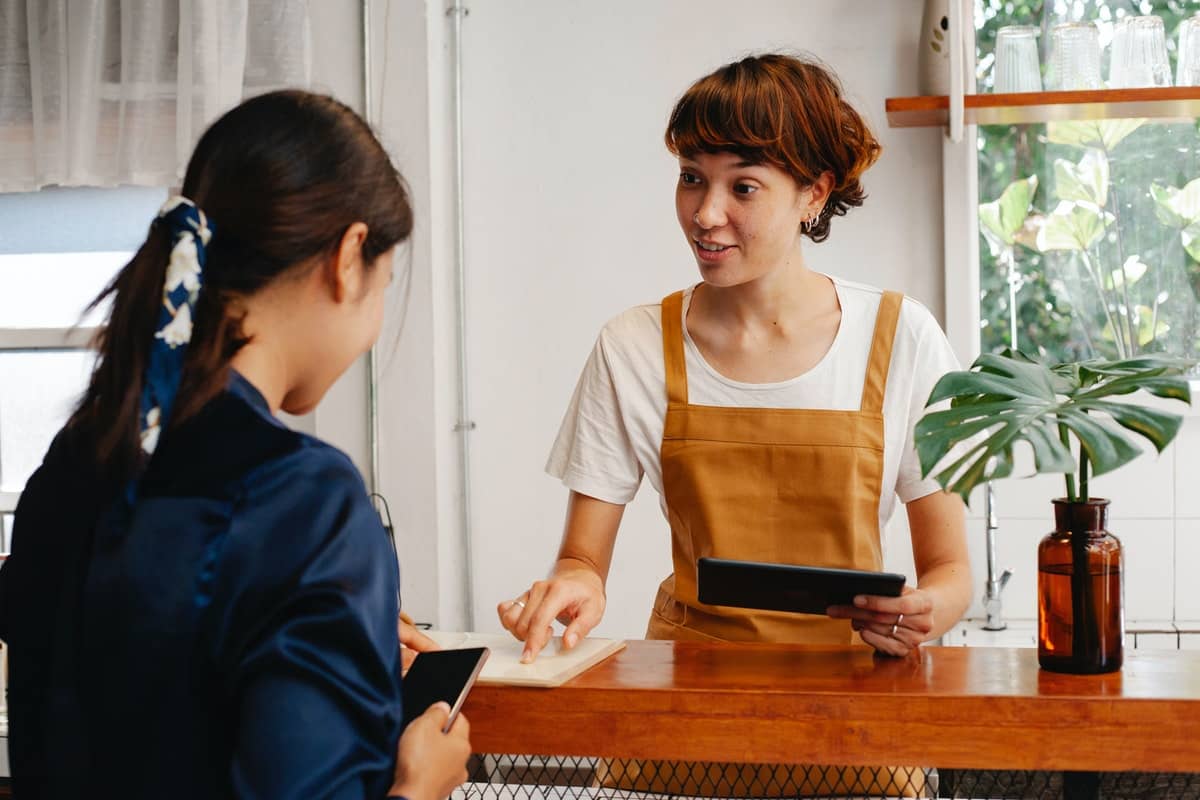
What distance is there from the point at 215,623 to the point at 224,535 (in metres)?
0.06

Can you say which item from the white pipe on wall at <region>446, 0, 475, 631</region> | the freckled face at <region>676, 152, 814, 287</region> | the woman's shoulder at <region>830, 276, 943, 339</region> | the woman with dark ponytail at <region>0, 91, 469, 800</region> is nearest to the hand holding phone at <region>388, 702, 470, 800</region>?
the woman with dark ponytail at <region>0, 91, 469, 800</region>

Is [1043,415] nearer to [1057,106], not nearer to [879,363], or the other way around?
[879,363]

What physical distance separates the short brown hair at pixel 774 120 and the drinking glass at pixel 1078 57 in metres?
1.13

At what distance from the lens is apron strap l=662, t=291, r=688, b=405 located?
1740mm

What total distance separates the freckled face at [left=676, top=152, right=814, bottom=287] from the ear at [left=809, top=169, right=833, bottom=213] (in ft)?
0.16

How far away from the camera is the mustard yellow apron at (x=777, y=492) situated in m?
1.67

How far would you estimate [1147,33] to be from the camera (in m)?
2.61

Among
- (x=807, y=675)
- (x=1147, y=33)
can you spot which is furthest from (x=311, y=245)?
(x=1147, y=33)

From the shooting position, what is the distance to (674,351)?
176 centimetres

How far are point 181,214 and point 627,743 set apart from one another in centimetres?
65

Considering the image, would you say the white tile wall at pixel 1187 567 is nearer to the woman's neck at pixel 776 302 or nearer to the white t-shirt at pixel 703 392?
the white t-shirt at pixel 703 392

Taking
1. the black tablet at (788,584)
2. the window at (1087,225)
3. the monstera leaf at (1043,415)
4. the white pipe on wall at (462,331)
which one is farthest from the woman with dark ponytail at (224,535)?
the window at (1087,225)

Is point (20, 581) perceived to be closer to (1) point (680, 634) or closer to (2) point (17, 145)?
(1) point (680, 634)

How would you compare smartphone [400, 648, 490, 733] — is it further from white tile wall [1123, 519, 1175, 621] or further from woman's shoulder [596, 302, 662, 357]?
white tile wall [1123, 519, 1175, 621]
